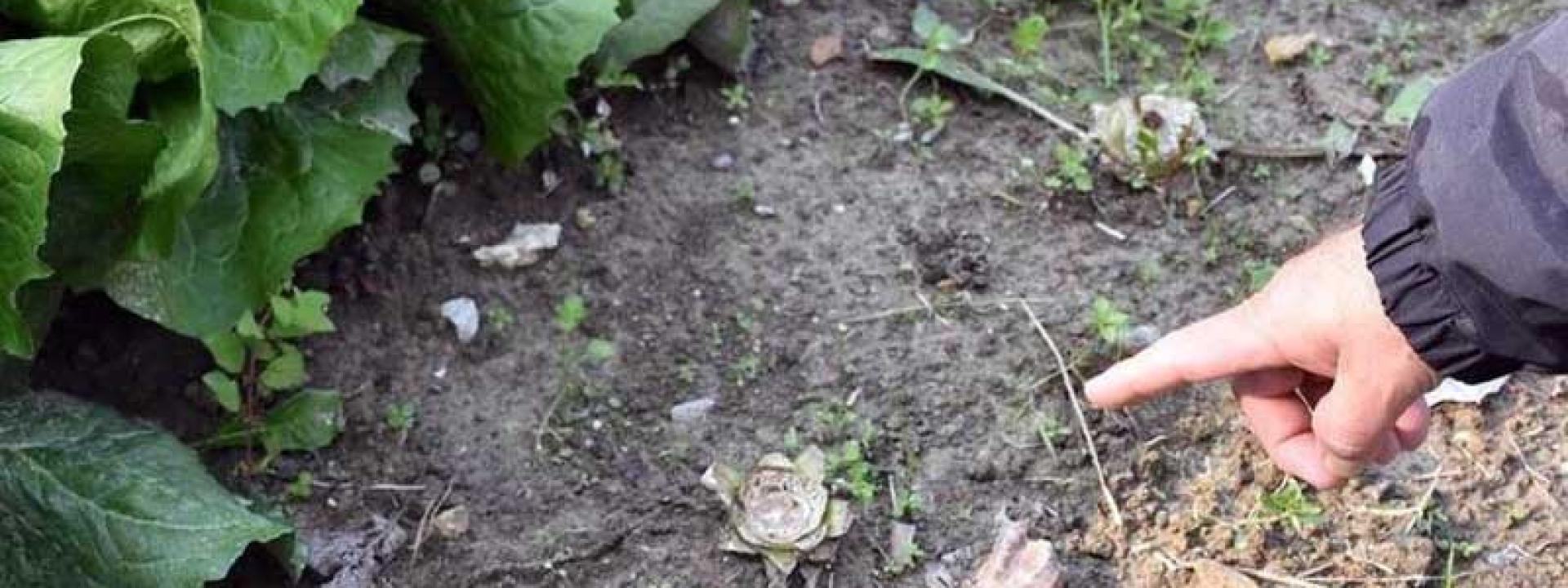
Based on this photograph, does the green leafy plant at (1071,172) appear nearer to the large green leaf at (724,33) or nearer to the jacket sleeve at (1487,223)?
the large green leaf at (724,33)

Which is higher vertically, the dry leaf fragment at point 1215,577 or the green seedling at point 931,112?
the green seedling at point 931,112

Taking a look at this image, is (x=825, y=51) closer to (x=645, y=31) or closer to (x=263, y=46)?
(x=645, y=31)

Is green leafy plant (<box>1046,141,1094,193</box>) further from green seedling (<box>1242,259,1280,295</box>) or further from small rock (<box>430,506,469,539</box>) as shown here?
small rock (<box>430,506,469,539</box>)

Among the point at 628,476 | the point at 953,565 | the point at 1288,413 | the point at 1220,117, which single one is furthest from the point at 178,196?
the point at 1220,117

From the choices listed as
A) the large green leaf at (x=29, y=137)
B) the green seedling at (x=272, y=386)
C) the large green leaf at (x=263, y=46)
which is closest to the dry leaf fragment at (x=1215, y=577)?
the green seedling at (x=272, y=386)

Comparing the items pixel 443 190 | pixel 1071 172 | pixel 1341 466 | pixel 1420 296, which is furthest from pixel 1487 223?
pixel 443 190

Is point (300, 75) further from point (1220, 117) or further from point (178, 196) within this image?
point (1220, 117)

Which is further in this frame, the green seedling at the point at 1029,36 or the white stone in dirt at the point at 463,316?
the green seedling at the point at 1029,36
